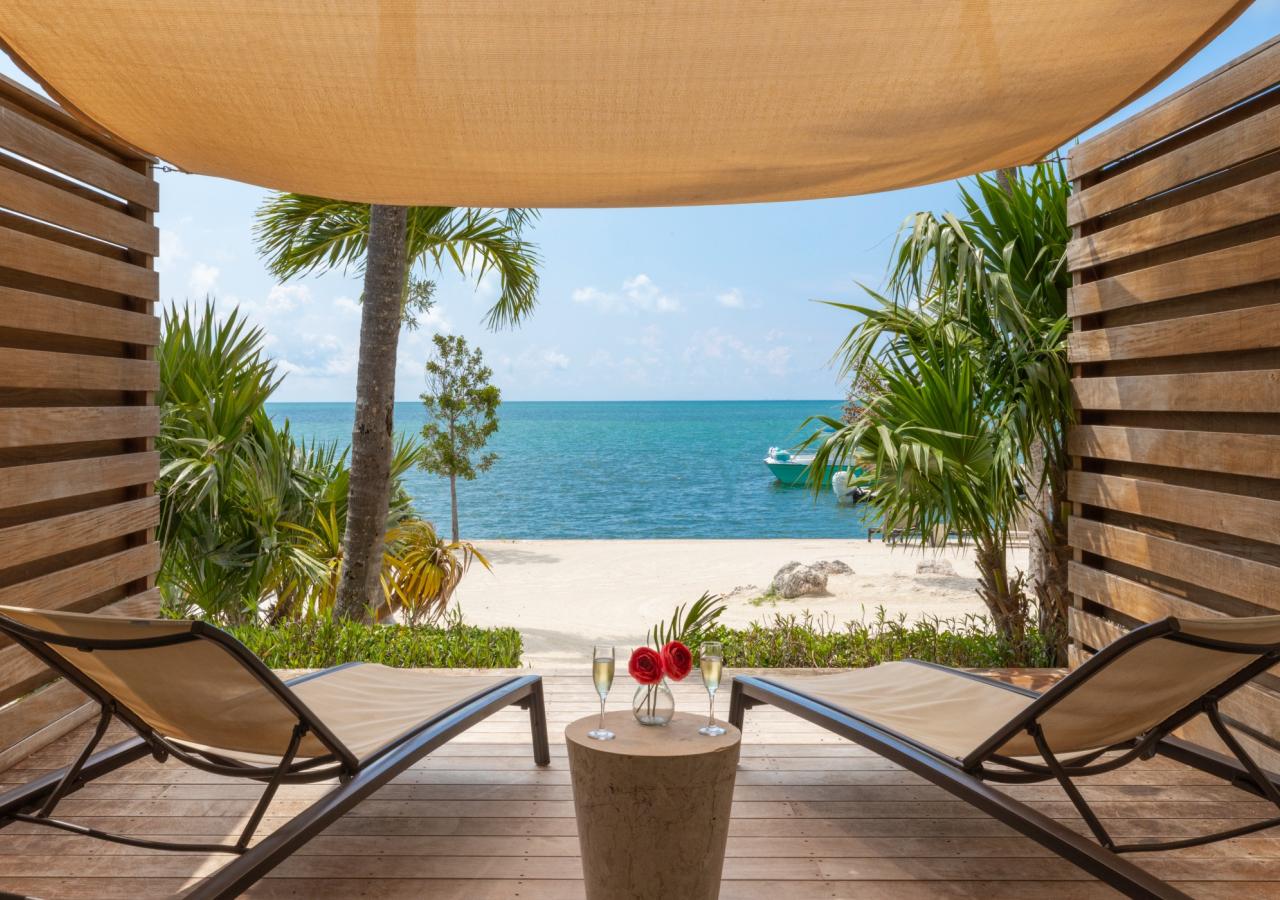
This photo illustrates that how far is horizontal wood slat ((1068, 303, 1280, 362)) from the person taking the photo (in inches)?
114

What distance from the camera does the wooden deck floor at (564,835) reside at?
7.43ft

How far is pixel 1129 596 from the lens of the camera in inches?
145

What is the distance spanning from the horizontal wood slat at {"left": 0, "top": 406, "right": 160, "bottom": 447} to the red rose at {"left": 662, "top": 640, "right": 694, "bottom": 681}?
210 cm

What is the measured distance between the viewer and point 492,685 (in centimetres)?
294

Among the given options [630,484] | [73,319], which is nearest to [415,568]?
[73,319]

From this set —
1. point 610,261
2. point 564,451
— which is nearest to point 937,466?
point 564,451

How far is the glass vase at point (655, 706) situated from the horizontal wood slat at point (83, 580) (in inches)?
70.8

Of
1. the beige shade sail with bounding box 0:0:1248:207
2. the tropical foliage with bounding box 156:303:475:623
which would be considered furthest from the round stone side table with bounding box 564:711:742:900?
the tropical foliage with bounding box 156:303:475:623

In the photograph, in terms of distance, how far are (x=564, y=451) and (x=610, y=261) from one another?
42.8ft

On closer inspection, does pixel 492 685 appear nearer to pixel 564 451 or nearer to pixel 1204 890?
pixel 1204 890

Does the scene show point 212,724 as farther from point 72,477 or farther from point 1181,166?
point 1181,166

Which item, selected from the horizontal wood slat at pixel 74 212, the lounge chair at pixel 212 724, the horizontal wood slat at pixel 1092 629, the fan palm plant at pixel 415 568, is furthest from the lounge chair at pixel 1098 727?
the fan palm plant at pixel 415 568

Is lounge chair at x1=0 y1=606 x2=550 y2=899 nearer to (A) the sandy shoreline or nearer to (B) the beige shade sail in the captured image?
(B) the beige shade sail

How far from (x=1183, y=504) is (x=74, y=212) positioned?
3.94 metres
